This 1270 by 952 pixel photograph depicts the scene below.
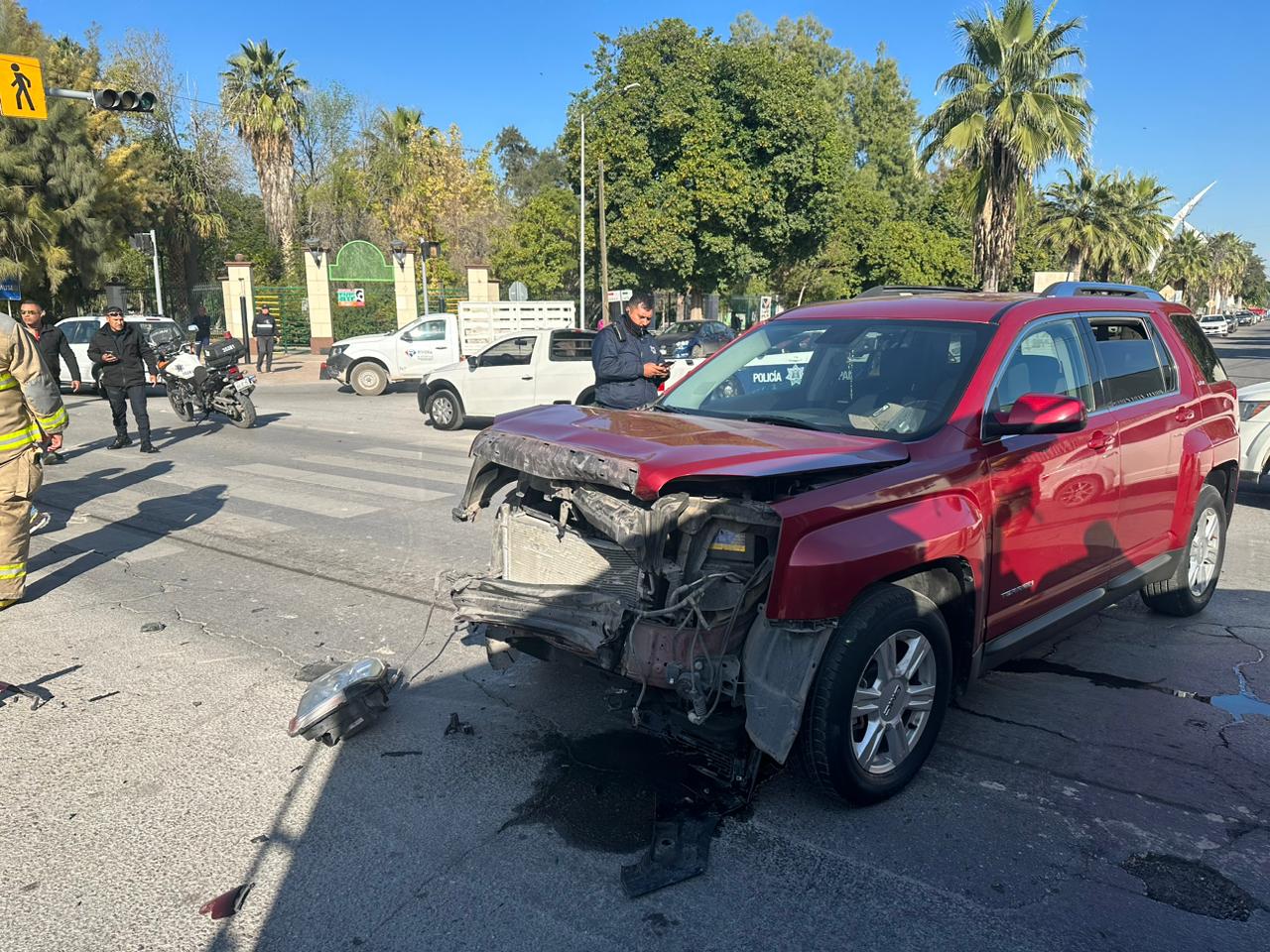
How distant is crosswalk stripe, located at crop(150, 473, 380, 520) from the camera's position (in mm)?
8961

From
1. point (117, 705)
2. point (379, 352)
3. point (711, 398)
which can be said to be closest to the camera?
point (117, 705)

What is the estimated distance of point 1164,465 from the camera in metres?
5.09

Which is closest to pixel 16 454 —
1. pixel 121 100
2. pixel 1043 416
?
pixel 1043 416

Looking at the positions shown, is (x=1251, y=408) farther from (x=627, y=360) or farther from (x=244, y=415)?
(x=244, y=415)

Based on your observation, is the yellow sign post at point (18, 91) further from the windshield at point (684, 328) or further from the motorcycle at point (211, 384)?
the windshield at point (684, 328)

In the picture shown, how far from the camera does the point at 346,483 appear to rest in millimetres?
10375

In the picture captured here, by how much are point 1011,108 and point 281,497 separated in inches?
951

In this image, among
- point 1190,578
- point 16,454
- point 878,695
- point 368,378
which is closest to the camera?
point 878,695

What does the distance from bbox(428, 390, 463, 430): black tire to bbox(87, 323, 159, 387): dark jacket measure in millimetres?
4312

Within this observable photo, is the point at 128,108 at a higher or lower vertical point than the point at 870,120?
lower

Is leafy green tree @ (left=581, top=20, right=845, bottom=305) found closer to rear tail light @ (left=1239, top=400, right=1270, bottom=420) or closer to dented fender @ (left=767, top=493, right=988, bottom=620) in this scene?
rear tail light @ (left=1239, top=400, right=1270, bottom=420)

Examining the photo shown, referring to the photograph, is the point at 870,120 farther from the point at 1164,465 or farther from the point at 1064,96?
the point at 1164,465

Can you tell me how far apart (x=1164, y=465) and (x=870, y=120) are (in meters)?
61.3

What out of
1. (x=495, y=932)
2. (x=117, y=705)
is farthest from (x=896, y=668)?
(x=117, y=705)
